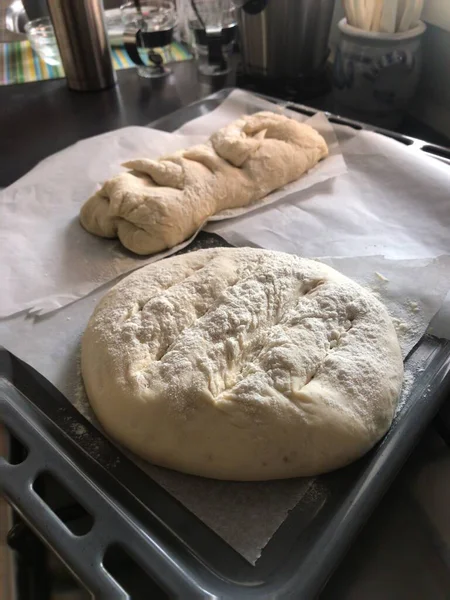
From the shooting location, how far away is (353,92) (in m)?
1.16

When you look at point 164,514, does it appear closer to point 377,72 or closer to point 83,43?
point 377,72

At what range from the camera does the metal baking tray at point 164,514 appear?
46 cm

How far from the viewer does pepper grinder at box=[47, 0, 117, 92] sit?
1246 mm

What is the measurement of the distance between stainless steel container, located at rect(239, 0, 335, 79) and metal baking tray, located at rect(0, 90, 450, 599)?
918 mm

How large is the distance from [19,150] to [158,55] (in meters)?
0.54

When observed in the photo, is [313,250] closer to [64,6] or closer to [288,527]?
[288,527]

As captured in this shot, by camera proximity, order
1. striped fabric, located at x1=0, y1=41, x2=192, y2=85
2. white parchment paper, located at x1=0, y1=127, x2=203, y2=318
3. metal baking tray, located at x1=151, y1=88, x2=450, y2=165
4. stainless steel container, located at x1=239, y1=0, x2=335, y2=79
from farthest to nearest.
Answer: striped fabric, located at x1=0, y1=41, x2=192, y2=85 → stainless steel container, located at x1=239, y1=0, x2=335, y2=79 → metal baking tray, located at x1=151, y1=88, x2=450, y2=165 → white parchment paper, located at x1=0, y1=127, x2=203, y2=318

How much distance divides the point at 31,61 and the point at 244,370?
146cm

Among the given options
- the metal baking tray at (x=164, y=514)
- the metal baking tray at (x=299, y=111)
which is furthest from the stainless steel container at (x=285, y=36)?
the metal baking tray at (x=164, y=514)

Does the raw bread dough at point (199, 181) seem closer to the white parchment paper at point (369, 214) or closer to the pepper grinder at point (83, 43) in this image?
the white parchment paper at point (369, 214)

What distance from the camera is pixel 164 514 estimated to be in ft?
1.73

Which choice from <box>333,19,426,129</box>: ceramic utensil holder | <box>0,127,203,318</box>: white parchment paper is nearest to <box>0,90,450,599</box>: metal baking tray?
<box>0,127,203,318</box>: white parchment paper

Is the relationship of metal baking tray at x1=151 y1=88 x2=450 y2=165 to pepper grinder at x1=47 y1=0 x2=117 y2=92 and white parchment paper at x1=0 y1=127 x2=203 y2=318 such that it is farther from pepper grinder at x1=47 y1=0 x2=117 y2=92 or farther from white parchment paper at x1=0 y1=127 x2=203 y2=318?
pepper grinder at x1=47 y1=0 x2=117 y2=92

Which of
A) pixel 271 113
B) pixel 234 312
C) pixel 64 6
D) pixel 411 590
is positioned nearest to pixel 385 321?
pixel 234 312
